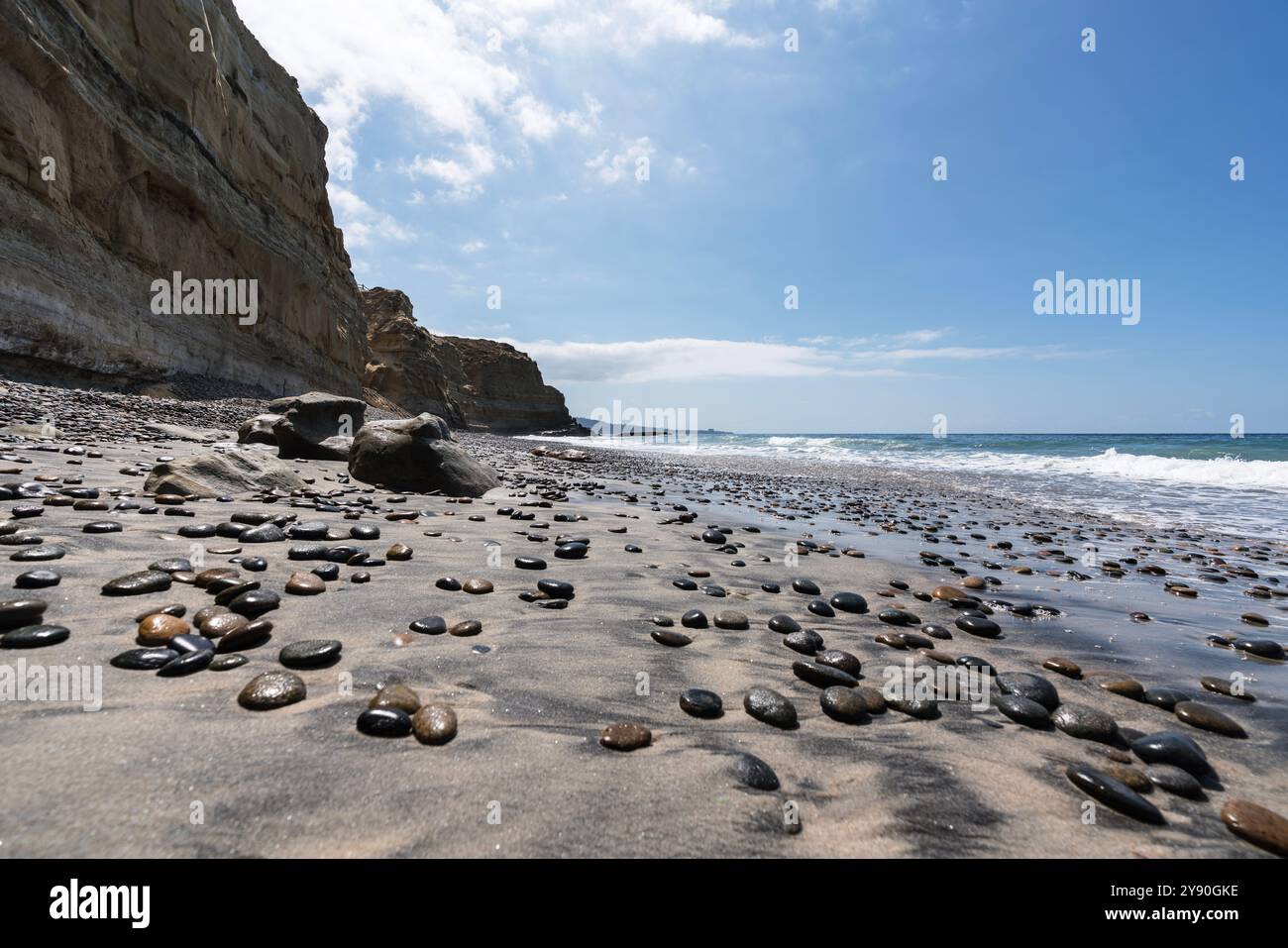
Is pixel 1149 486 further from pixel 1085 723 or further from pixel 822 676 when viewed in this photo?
pixel 822 676

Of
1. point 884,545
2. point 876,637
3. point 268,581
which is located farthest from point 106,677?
point 884,545

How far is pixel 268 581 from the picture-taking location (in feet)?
A: 10.6

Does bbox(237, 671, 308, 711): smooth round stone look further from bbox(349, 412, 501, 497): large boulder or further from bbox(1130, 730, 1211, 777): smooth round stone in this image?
bbox(349, 412, 501, 497): large boulder

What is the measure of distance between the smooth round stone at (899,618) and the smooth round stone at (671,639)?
1665 mm

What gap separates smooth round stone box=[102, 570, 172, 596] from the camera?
2723 millimetres

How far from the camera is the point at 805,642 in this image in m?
3.12

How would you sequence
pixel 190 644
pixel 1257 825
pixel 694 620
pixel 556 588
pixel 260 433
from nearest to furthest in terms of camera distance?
1. pixel 1257 825
2. pixel 190 644
3. pixel 694 620
4. pixel 556 588
5. pixel 260 433

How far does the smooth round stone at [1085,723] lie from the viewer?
231 cm

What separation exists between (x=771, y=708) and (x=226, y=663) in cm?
231

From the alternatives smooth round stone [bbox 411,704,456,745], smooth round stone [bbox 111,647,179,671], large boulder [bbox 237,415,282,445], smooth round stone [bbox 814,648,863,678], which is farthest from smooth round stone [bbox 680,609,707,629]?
large boulder [bbox 237,415,282,445]

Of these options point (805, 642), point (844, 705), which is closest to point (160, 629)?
point (844, 705)

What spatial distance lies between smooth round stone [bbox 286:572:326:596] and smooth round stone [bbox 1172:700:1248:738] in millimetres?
4680

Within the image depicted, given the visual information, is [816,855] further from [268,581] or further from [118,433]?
[118,433]
